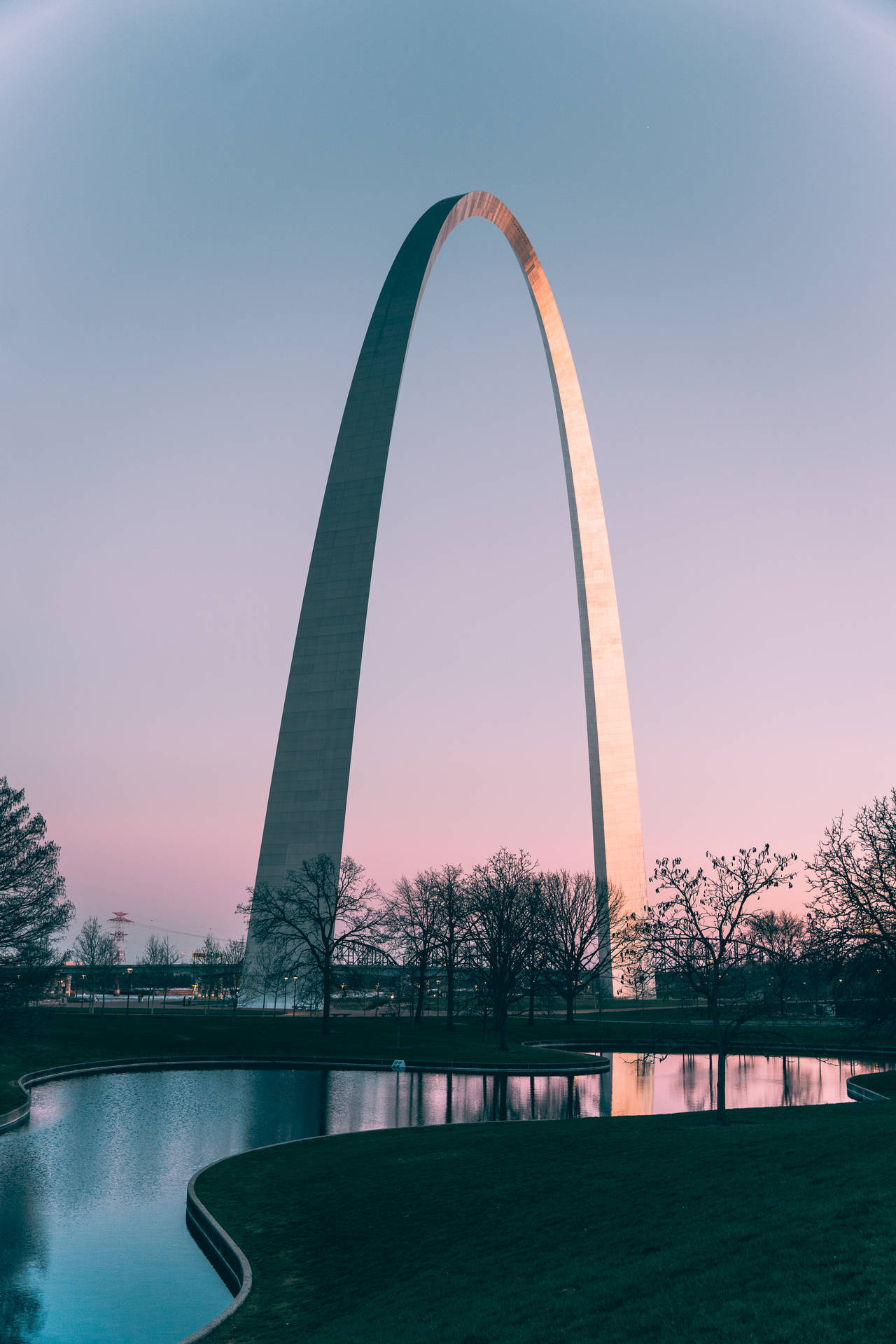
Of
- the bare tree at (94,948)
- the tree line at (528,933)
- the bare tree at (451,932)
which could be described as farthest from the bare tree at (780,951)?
the bare tree at (94,948)

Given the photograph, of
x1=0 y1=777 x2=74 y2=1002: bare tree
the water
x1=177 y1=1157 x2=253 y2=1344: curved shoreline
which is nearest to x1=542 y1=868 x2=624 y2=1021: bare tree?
the water

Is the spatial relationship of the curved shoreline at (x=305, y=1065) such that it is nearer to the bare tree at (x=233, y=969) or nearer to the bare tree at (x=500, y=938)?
the bare tree at (x=500, y=938)

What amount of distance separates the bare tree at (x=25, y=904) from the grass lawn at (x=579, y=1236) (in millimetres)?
15279

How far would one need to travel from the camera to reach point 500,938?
54.7 meters

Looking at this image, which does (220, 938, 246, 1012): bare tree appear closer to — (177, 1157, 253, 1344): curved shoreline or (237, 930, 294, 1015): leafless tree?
(237, 930, 294, 1015): leafless tree

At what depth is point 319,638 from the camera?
5700 centimetres

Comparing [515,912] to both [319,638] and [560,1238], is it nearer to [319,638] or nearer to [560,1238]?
[319,638]

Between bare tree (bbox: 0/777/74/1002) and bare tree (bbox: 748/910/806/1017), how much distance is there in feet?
75.8

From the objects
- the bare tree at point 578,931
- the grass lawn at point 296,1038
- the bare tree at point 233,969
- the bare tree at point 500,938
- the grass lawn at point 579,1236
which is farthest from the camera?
the bare tree at point 233,969

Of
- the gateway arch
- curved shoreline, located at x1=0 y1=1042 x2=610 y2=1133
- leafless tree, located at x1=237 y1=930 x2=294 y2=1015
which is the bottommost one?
curved shoreline, located at x1=0 y1=1042 x2=610 y2=1133

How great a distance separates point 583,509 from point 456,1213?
182 feet

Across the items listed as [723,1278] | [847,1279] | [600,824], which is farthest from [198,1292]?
Answer: [600,824]

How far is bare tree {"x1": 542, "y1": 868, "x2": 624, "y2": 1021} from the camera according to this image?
68.9 m

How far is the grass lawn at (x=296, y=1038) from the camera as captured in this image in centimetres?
3806
